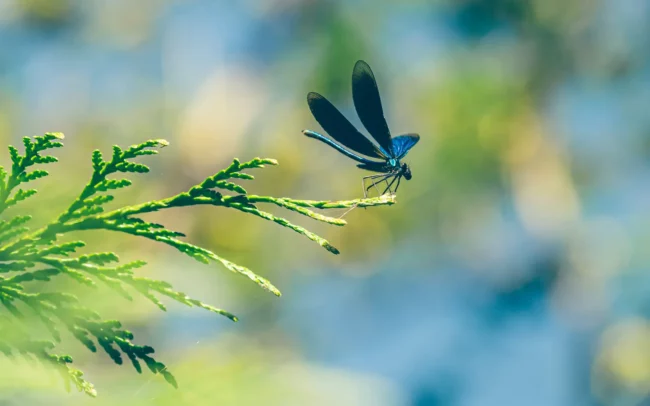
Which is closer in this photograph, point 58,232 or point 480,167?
point 58,232

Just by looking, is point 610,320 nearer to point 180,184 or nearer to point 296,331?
point 296,331

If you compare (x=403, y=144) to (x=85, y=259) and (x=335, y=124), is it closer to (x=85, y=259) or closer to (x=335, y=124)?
(x=335, y=124)

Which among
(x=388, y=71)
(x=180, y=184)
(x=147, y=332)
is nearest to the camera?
(x=147, y=332)

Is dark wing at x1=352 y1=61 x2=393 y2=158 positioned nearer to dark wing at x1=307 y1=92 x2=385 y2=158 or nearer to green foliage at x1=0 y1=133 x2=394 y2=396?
dark wing at x1=307 y1=92 x2=385 y2=158

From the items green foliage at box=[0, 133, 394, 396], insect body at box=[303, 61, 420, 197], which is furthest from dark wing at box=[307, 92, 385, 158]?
green foliage at box=[0, 133, 394, 396]

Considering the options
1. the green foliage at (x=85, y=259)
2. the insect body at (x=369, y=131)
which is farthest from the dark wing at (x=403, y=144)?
the green foliage at (x=85, y=259)

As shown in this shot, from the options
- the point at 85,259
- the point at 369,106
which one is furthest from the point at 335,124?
the point at 85,259

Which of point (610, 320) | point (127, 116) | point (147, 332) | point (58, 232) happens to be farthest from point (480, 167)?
point (58, 232)
